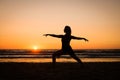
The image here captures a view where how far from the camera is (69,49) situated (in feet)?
40.9
